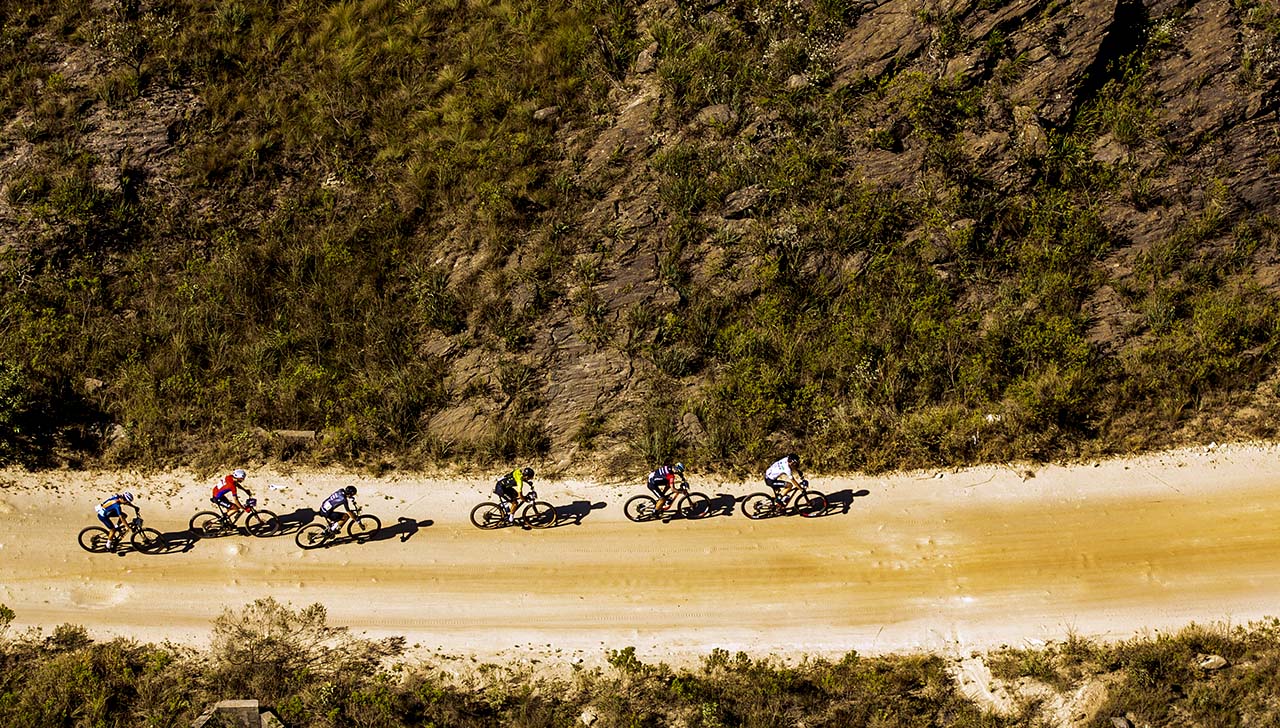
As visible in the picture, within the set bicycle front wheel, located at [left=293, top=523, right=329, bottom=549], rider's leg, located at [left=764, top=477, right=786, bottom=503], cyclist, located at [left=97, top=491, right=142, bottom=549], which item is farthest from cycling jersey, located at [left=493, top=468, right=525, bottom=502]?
cyclist, located at [left=97, top=491, right=142, bottom=549]

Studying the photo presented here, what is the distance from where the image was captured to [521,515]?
1975 centimetres

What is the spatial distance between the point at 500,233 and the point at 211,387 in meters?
8.96

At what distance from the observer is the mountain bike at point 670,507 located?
64.4ft

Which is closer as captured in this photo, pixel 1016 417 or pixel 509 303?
pixel 1016 417

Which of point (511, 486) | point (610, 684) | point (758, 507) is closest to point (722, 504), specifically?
point (758, 507)

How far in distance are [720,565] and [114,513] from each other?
14.3m

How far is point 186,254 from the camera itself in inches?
932

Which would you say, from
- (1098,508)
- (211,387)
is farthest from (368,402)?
(1098,508)

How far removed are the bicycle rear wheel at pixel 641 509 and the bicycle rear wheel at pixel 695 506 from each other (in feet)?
2.09

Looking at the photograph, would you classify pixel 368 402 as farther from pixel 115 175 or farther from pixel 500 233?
pixel 115 175

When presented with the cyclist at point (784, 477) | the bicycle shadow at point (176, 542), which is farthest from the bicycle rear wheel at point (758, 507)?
the bicycle shadow at point (176, 542)

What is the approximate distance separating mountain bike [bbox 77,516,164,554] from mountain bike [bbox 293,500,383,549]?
3.41 metres

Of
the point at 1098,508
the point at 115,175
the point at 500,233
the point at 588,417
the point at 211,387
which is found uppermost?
the point at 115,175

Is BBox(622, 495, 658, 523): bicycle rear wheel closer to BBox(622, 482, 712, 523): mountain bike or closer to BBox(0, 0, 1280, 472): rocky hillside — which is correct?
BBox(622, 482, 712, 523): mountain bike
